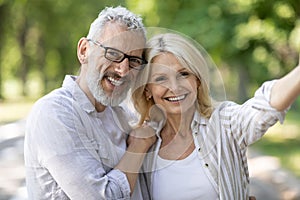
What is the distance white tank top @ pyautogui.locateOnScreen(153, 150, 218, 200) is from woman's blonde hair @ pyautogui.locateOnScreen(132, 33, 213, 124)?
233 millimetres

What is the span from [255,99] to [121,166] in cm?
62

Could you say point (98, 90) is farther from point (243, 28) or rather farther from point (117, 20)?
point (243, 28)

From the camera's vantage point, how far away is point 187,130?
2688 mm

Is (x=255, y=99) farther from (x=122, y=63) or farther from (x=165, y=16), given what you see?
(x=165, y=16)

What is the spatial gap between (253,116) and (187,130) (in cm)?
55

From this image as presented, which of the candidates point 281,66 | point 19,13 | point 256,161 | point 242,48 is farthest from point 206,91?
point 19,13

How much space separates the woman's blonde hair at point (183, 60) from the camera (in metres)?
2.52

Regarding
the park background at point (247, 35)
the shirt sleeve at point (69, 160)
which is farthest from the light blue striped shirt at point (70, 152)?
the park background at point (247, 35)

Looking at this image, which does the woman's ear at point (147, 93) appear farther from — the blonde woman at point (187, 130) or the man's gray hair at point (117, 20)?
the man's gray hair at point (117, 20)

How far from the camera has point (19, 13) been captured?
20.2 m

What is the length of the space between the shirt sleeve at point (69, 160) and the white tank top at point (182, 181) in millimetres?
313

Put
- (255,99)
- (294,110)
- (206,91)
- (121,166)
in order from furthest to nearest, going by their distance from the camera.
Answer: (294,110) → (206,91) → (121,166) → (255,99)

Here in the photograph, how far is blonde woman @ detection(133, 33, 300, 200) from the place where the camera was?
2.49 meters

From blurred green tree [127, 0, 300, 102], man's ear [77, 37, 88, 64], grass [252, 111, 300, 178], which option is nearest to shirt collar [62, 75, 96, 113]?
man's ear [77, 37, 88, 64]
